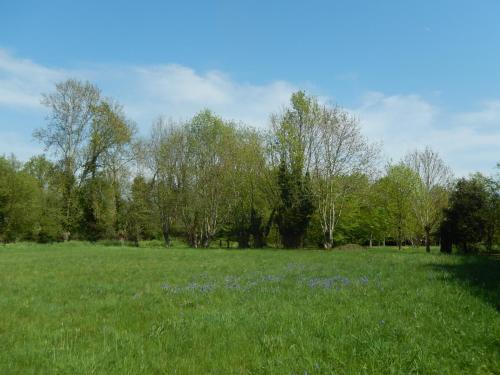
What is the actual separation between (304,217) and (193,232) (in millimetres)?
17528

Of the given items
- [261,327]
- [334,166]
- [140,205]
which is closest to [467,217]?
[334,166]

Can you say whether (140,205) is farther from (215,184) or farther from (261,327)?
(261,327)

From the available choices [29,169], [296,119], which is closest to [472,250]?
[296,119]

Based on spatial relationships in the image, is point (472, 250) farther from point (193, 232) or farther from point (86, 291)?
point (86, 291)

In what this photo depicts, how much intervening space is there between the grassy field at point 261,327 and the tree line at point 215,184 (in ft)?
117

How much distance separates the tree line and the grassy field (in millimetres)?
35607

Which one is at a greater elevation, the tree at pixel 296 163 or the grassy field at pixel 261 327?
the tree at pixel 296 163

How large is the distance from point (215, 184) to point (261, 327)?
46765 mm

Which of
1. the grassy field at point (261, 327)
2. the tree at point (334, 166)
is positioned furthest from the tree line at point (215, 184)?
the grassy field at point (261, 327)

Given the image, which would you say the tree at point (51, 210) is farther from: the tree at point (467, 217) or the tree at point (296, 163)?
the tree at point (467, 217)

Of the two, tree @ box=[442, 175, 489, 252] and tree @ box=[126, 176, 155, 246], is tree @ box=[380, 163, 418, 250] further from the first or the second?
tree @ box=[126, 176, 155, 246]

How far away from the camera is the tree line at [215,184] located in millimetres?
48438

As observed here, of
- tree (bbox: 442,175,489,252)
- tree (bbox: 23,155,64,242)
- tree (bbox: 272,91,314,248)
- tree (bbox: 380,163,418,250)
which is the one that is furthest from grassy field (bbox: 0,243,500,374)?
tree (bbox: 380,163,418,250)

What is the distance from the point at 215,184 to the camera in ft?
177
